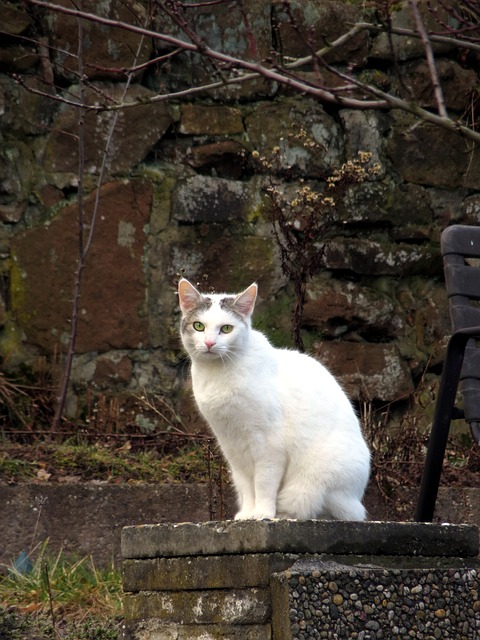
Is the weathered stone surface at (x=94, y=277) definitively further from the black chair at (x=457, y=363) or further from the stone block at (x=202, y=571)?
the stone block at (x=202, y=571)

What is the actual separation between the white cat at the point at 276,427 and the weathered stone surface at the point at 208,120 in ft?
7.60

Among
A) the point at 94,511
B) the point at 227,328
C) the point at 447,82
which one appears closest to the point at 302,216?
the point at 447,82

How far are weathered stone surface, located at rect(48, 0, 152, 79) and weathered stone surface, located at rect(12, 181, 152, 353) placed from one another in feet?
2.11

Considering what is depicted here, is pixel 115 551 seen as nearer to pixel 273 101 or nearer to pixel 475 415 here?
pixel 475 415

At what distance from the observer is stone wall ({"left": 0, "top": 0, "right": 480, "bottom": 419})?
5.01 metres

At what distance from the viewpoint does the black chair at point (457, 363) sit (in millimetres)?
3057

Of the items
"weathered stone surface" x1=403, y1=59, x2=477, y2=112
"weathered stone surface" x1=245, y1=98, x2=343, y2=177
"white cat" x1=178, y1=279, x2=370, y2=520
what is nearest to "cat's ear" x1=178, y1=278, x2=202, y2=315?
"white cat" x1=178, y1=279, x2=370, y2=520

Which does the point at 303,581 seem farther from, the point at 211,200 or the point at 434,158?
the point at 434,158

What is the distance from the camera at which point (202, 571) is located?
2.49m

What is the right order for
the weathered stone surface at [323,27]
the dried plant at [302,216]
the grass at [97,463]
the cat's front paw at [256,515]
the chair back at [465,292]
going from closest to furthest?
the cat's front paw at [256,515] < the chair back at [465,292] < the grass at [97,463] < the dried plant at [302,216] < the weathered stone surface at [323,27]

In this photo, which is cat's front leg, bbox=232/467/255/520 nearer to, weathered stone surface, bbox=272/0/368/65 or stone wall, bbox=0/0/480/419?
stone wall, bbox=0/0/480/419

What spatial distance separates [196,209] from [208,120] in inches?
18.9

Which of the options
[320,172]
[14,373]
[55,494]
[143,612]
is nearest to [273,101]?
[320,172]

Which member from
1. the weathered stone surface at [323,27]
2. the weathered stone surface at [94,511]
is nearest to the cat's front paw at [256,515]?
the weathered stone surface at [94,511]
